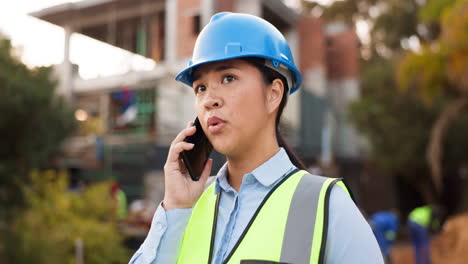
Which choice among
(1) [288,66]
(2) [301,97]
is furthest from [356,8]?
(1) [288,66]

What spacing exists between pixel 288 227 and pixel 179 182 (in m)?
0.51

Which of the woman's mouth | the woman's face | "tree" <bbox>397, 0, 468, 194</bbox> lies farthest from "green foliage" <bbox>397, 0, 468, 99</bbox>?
the woman's mouth

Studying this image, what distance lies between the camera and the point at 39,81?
37.6 feet

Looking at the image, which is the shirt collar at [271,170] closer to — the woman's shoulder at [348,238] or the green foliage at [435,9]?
the woman's shoulder at [348,238]

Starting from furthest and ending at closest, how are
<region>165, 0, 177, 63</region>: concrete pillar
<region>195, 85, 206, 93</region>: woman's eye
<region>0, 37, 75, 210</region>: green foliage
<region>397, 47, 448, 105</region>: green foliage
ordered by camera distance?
<region>165, 0, 177, 63</region>: concrete pillar < <region>397, 47, 448, 105</region>: green foliage < <region>0, 37, 75, 210</region>: green foliage < <region>195, 85, 206, 93</region>: woman's eye

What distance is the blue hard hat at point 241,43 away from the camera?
1536 millimetres

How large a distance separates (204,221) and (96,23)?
17441 millimetres

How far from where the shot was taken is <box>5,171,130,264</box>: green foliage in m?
6.50

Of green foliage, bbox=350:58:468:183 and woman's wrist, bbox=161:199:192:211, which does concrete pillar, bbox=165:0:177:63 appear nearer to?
green foliage, bbox=350:58:468:183

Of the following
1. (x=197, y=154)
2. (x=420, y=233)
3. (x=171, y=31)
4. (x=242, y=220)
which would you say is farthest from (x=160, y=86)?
(x=242, y=220)

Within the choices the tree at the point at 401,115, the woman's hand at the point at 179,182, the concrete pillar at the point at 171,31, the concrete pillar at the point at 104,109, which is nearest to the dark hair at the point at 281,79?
the woman's hand at the point at 179,182

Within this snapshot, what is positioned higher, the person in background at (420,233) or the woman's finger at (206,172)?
the woman's finger at (206,172)

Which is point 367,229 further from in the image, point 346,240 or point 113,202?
point 113,202

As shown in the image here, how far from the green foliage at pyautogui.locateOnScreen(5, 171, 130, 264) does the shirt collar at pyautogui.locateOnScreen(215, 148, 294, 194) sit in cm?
560
